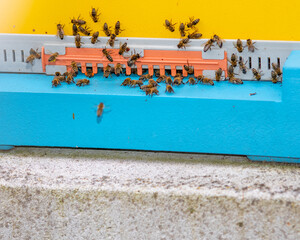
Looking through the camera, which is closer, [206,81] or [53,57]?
[206,81]

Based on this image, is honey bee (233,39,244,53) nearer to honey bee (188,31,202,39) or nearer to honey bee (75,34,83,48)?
honey bee (188,31,202,39)

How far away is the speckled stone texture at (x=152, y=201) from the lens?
8.55 feet

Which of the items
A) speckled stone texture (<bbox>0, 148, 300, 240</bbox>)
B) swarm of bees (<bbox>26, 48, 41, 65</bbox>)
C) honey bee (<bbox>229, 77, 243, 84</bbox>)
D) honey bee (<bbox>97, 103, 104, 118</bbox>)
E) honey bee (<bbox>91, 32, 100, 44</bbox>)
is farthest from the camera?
swarm of bees (<bbox>26, 48, 41, 65</bbox>)

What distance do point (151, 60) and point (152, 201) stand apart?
1.06 meters

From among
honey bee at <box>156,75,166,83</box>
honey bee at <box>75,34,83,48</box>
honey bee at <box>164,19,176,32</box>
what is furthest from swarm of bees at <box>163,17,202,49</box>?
honey bee at <box>75,34,83,48</box>

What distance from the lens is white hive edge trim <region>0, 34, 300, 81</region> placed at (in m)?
3.14

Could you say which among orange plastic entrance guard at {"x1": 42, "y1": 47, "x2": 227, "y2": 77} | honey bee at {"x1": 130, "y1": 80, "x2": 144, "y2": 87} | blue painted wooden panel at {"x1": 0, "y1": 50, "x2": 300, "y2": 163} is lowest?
blue painted wooden panel at {"x1": 0, "y1": 50, "x2": 300, "y2": 163}

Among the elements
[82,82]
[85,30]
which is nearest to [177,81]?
[82,82]

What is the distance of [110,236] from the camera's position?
2793mm

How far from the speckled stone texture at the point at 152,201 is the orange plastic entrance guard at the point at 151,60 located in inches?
26.8

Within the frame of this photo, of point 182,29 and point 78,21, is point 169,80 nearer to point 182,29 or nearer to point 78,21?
point 182,29

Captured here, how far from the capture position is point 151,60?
332cm

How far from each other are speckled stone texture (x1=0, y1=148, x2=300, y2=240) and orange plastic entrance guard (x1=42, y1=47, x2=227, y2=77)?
68cm

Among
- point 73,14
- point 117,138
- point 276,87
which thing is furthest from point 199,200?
point 73,14
